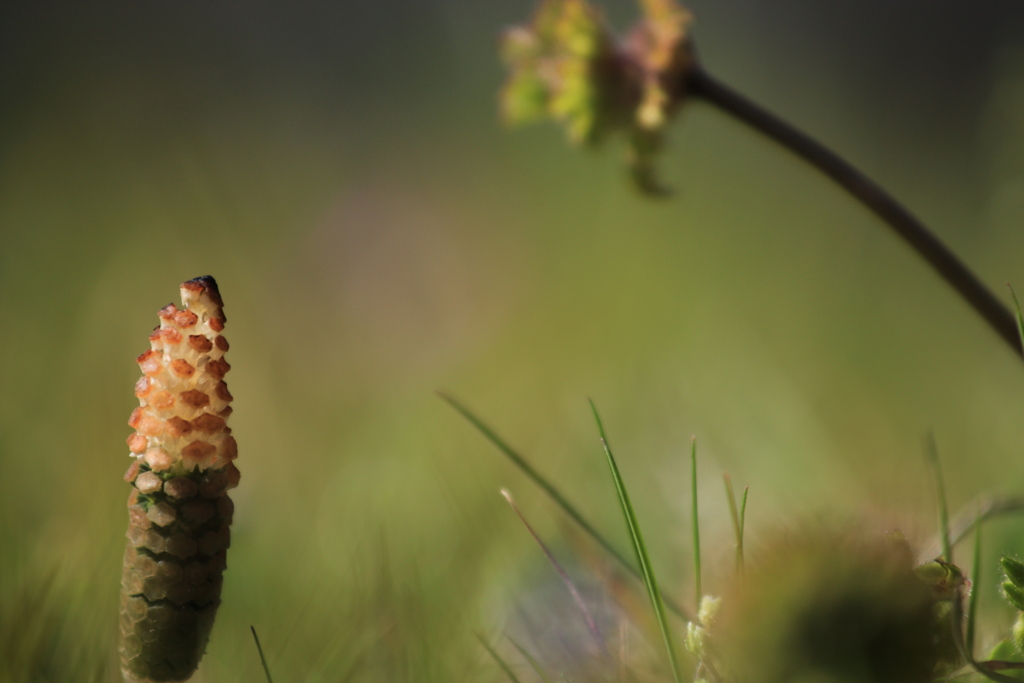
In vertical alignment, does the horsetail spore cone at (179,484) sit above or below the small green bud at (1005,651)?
above

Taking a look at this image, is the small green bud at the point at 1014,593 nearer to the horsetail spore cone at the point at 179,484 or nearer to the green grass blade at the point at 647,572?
the green grass blade at the point at 647,572

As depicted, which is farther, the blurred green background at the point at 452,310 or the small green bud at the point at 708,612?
the blurred green background at the point at 452,310

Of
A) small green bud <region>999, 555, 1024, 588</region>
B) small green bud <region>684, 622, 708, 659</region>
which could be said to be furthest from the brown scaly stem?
small green bud <region>684, 622, 708, 659</region>

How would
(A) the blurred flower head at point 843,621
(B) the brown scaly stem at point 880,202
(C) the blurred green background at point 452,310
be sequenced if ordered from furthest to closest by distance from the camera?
(C) the blurred green background at point 452,310 < (B) the brown scaly stem at point 880,202 < (A) the blurred flower head at point 843,621

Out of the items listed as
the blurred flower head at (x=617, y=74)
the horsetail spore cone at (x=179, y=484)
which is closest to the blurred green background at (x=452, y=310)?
the blurred flower head at (x=617, y=74)

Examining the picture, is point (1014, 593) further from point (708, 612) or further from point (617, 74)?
point (617, 74)

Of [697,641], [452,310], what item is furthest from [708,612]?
[452,310]

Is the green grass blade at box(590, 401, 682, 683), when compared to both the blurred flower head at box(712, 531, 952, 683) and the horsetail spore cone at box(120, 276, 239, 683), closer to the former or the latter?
the blurred flower head at box(712, 531, 952, 683)

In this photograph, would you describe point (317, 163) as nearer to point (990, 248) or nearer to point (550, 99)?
point (990, 248)
